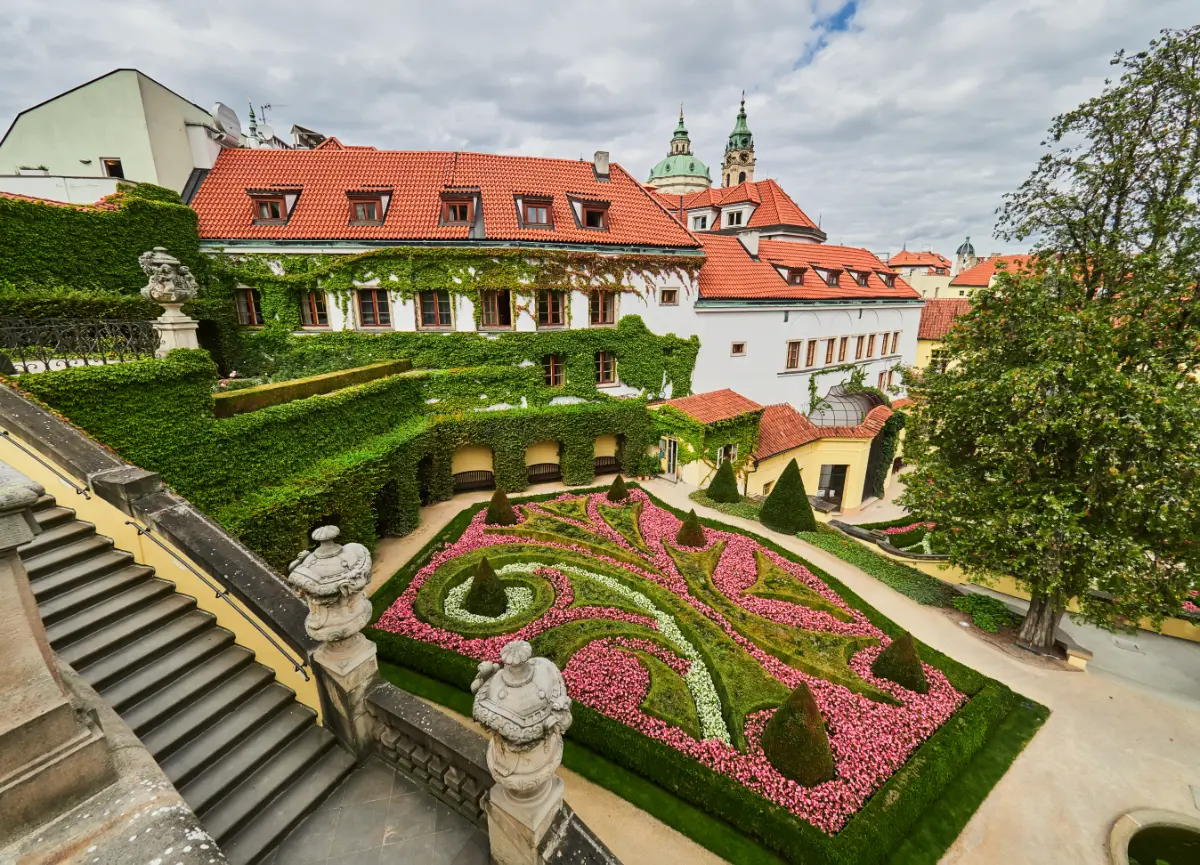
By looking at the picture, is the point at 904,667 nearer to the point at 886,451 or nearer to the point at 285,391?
the point at 285,391

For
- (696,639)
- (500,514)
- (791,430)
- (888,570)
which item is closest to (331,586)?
(696,639)

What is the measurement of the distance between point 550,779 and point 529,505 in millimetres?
15127

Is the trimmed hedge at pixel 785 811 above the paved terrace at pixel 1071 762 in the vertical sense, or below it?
above

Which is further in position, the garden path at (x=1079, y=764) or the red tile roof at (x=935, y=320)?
the red tile roof at (x=935, y=320)

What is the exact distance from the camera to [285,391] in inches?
558

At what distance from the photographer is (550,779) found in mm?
5758

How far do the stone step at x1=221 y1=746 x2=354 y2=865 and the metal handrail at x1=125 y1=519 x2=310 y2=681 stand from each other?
1.22m

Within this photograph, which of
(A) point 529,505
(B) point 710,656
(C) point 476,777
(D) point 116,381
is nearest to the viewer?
(C) point 476,777

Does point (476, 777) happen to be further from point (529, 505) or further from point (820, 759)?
point (529, 505)

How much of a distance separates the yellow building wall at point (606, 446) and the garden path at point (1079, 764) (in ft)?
48.1

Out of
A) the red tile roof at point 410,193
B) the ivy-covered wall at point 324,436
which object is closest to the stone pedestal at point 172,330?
the ivy-covered wall at point 324,436

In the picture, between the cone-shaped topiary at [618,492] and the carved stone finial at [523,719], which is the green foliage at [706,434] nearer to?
the cone-shaped topiary at [618,492]

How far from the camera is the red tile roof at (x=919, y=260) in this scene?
3243 inches

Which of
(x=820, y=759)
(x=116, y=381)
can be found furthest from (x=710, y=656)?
(x=116, y=381)
